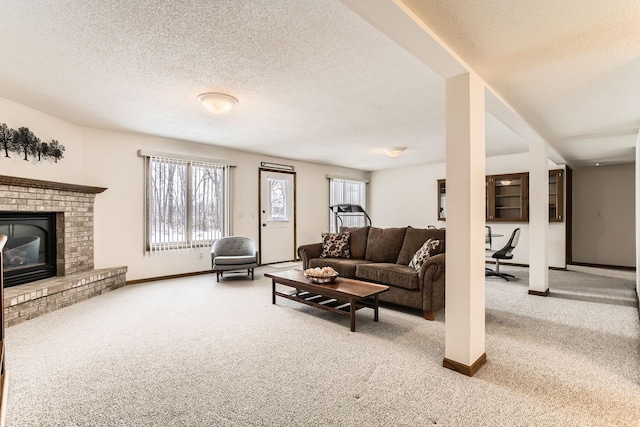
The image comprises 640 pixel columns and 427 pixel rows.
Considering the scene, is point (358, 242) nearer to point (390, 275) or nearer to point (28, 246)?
point (390, 275)

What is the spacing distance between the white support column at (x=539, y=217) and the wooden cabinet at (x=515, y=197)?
7.77 ft

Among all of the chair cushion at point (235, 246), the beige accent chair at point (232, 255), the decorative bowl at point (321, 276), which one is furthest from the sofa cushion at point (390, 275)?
the chair cushion at point (235, 246)

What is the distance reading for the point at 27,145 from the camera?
381cm

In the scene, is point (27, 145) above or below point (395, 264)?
above

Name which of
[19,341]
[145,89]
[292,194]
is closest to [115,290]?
[19,341]

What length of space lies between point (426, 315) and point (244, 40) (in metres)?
3.08

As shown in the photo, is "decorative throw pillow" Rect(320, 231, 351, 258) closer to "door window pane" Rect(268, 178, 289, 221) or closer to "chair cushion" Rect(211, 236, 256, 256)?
"chair cushion" Rect(211, 236, 256, 256)

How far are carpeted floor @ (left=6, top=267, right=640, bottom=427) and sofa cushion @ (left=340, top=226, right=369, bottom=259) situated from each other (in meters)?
1.40

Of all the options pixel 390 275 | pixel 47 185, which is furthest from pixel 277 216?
pixel 47 185

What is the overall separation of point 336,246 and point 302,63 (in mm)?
3038

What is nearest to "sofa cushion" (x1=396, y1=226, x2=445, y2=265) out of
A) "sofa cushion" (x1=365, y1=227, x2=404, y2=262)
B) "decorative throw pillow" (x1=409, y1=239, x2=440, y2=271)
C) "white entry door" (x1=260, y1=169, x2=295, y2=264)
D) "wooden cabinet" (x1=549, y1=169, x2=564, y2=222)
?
"sofa cushion" (x1=365, y1=227, x2=404, y2=262)

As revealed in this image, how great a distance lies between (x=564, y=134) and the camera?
4.17 metres

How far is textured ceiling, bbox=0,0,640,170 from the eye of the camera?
6.17ft

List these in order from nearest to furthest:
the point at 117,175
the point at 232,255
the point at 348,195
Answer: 1. the point at 117,175
2. the point at 232,255
3. the point at 348,195
